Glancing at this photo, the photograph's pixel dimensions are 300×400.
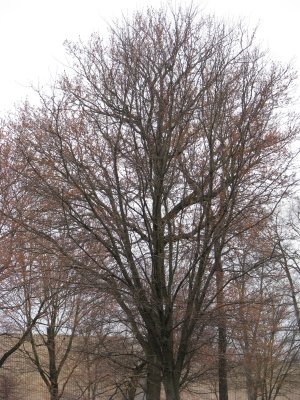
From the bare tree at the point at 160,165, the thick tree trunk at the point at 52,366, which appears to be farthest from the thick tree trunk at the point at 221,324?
the thick tree trunk at the point at 52,366

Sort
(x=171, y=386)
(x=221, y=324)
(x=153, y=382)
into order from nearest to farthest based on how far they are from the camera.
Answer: (x=171, y=386) < (x=221, y=324) < (x=153, y=382)

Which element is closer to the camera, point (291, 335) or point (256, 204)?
point (256, 204)

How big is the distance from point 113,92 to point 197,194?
100 inches

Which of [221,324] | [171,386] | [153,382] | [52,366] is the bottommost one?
[171,386]

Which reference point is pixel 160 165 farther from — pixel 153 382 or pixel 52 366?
pixel 52 366

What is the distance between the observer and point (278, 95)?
36.1ft

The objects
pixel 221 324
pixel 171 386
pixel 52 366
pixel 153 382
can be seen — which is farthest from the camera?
pixel 52 366

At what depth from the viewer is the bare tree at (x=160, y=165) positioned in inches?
382

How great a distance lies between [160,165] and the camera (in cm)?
998

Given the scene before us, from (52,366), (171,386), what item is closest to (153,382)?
(171,386)

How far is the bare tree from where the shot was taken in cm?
970

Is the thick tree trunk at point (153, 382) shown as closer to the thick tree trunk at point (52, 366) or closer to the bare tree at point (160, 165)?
the bare tree at point (160, 165)

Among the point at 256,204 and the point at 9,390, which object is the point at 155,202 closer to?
the point at 256,204

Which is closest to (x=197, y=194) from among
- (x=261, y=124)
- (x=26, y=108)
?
(x=261, y=124)
